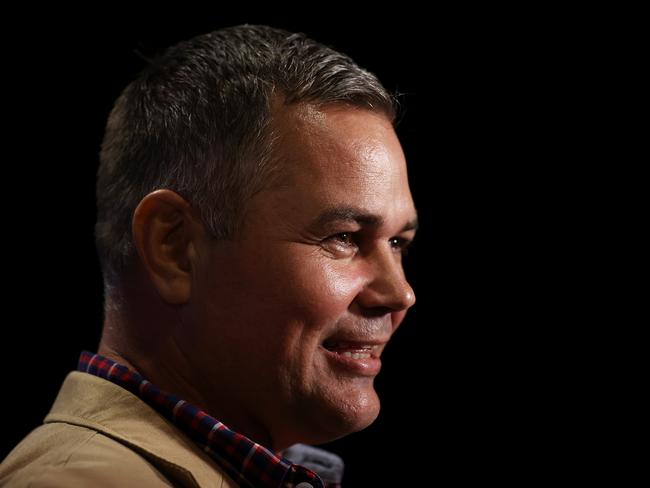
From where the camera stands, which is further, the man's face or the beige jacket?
the man's face

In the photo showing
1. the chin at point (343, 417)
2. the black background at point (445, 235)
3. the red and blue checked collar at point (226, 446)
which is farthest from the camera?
the black background at point (445, 235)

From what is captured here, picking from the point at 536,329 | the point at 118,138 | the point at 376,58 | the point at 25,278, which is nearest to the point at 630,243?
the point at 536,329

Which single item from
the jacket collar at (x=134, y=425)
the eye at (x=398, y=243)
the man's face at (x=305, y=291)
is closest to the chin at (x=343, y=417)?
the man's face at (x=305, y=291)

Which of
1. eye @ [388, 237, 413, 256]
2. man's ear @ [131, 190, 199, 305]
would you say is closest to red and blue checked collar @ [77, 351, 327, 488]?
man's ear @ [131, 190, 199, 305]

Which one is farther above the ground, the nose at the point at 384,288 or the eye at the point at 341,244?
the eye at the point at 341,244

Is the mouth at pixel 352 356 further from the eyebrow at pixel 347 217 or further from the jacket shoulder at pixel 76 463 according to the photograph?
the jacket shoulder at pixel 76 463

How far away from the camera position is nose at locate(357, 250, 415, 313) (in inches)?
74.5

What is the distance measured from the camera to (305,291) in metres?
1.80

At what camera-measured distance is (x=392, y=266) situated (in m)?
1.92

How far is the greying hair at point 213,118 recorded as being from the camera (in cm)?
185

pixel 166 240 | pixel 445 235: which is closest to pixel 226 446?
pixel 166 240

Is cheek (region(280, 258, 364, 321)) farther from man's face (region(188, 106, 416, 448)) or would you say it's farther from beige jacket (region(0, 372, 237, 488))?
beige jacket (region(0, 372, 237, 488))

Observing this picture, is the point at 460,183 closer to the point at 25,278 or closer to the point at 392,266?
the point at 392,266

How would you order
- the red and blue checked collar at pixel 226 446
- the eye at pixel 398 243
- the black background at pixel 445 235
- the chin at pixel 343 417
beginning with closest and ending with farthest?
the red and blue checked collar at pixel 226 446
the chin at pixel 343 417
the eye at pixel 398 243
the black background at pixel 445 235
